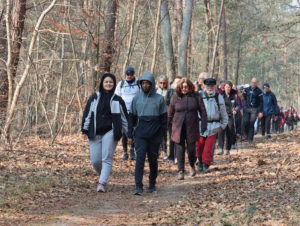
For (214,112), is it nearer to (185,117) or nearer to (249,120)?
(185,117)

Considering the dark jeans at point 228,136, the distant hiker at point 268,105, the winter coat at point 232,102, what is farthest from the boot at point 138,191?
the distant hiker at point 268,105

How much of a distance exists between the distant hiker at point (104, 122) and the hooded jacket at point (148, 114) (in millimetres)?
294

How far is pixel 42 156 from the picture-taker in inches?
410

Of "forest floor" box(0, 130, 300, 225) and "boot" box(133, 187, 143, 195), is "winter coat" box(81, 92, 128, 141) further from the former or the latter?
"forest floor" box(0, 130, 300, 225)

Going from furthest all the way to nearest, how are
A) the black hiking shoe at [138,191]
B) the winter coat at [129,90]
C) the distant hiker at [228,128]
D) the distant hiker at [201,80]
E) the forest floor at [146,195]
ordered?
1. the distant hiker at [228,128]
2. the distant hiker at [201,80]
3. the winter coat at [129,90]
4. the black hiking shoe at [138,191]
5. the forest floor at [146,195]

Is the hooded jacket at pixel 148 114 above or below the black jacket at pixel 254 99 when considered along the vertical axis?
below

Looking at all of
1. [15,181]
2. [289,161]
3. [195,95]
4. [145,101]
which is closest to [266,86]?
[289,161]

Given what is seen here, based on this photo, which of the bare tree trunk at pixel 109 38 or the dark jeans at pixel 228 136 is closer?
the dark jeans at pixel 228 136

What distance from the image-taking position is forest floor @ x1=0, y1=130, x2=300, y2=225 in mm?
5522

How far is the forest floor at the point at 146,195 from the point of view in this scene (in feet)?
18.1

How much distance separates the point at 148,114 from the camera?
757cm

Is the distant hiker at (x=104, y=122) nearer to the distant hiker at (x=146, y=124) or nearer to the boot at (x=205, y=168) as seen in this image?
the distant hiker at (x=146, y=124)

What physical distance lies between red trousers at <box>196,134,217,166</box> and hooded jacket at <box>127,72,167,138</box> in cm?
202

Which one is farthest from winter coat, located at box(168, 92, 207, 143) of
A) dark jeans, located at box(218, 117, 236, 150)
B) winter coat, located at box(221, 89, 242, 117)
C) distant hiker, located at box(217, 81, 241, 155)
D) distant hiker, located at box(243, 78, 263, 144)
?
distant hiker, located at box(243, 78, 263, 144)
